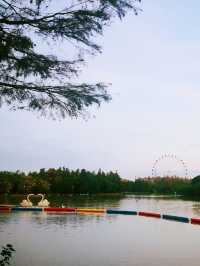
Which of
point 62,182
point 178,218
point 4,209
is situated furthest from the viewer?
point 62,182

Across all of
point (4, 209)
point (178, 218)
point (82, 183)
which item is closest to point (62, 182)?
point (82, 183)

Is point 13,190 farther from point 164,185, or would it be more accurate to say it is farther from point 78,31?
point 78,31

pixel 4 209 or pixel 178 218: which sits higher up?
pixel 4 209

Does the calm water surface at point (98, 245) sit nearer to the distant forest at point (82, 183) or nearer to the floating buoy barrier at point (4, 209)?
the floating buoy barrier at point (4, 209)

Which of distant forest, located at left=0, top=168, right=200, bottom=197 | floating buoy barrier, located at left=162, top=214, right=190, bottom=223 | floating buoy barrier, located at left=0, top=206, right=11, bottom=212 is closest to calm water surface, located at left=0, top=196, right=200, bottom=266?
floating buoy barrier, located at left=162, top=214, right=190, bottom=223

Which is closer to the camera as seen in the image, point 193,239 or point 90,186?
point 193,239

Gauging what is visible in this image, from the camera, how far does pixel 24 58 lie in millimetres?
5805

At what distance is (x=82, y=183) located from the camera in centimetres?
9444

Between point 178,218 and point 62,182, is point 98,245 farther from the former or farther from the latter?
point 62,182

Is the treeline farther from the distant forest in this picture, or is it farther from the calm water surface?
the calm water surface

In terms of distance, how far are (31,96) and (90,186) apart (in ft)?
295

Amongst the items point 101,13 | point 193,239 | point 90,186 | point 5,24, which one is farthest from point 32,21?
point 90,186

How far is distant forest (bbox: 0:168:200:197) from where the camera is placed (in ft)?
248

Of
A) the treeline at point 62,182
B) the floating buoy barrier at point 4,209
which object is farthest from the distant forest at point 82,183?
the floating buoy barrier at point 4,209
